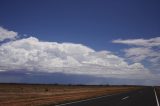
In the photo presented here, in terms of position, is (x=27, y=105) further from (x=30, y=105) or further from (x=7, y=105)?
(x=7, y=105)

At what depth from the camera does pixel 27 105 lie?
2011 centimetres

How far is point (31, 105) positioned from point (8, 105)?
187cm

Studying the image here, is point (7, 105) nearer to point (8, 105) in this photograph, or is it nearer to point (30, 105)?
point (8, 105)

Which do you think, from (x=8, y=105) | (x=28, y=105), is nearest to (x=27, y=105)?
(x=28, y=105)

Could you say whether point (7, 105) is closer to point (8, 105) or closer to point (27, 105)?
point (8, 105)

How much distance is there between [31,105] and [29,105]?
16 centimetres

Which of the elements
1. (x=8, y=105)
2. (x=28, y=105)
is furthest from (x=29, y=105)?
(x=8, y=105)

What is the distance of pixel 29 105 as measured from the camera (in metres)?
20.2

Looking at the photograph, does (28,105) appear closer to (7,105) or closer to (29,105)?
(29,105)

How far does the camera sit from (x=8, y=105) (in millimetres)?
20469

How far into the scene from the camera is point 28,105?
793 inches

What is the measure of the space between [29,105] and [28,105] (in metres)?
0.07

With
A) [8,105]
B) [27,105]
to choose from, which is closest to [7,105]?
[8,105]

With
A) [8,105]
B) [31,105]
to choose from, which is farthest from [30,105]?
[8,105]
